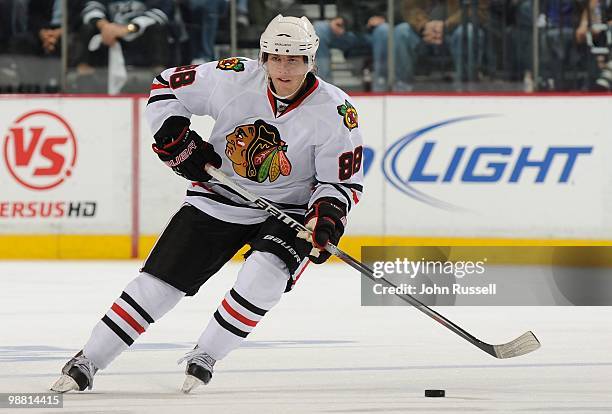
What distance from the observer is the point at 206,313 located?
5.86 m

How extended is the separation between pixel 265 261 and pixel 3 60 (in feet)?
15.8

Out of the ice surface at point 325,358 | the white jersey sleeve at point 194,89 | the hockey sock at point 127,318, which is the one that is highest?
the white jersey sleeve at point 194,89

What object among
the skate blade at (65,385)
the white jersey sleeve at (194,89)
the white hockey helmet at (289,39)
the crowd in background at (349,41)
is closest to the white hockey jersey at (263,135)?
the white jersey sleeve at (194,89)

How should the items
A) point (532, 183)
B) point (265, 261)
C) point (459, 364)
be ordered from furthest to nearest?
point (532, 183) → point (459, 364) → point (265, 261)

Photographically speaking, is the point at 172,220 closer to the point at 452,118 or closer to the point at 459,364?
the point at 459,364

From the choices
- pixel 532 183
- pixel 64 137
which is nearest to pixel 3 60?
pixel 64 137

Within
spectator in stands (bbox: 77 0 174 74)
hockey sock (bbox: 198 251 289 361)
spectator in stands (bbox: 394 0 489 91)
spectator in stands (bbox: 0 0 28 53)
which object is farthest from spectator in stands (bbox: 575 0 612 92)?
hockey sock (bbox: 198 251 289 361)

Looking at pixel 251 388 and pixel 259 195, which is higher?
pixel 259 195

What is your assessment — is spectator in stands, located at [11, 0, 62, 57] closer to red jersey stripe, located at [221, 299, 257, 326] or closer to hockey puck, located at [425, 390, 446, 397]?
red jersey stripe, located at [221, 299, 257, 326]

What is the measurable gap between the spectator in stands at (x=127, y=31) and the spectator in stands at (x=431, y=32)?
127 centimetres

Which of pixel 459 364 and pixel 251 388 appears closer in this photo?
pixel 251 388

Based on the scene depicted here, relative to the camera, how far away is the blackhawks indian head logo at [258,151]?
3918 mm

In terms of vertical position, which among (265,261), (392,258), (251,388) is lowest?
(392,258)

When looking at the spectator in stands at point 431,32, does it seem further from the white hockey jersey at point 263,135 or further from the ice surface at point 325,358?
the white hockey jersey at point 263,135
